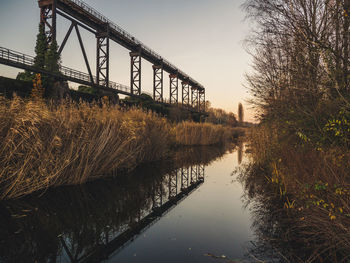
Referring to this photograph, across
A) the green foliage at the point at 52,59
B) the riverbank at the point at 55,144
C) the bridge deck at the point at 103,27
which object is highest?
the bridge deck at the point at 103,27

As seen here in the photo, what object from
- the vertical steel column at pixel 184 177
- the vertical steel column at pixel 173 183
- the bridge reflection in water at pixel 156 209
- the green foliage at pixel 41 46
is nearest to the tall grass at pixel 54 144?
the vertical steel column at pixel 173 183

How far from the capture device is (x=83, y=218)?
113 inches

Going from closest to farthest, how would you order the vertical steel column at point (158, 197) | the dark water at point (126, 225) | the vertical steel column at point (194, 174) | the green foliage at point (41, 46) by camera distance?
the dark water at point (126, 225)
the vertical steel column at point (158, 197)
the vertical steel column at point (194, 174)
the green foliage at point (41, 46)

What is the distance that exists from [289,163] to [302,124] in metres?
0.77

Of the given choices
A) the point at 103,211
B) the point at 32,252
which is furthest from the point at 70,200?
the point at 32,252

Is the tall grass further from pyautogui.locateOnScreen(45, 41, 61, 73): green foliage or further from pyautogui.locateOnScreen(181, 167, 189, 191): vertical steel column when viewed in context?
pyautogui.locateOnScreen(45, 41, 61, 73): green foliage

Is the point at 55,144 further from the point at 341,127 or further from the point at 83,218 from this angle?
the point at 341,127

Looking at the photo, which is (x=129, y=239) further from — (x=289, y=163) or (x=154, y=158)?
(x=154, y=158)

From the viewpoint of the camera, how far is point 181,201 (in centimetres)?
384

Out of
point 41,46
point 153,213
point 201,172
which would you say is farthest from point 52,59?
point 153,213

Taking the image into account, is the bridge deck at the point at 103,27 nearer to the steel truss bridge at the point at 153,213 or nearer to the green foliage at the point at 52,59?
the green foliage at the point at 52,59

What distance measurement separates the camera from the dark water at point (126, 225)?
2.08 m

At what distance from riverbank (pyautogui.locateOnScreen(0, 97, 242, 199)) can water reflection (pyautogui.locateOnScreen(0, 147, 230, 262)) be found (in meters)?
0.28

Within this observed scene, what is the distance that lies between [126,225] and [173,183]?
92.1 inches
